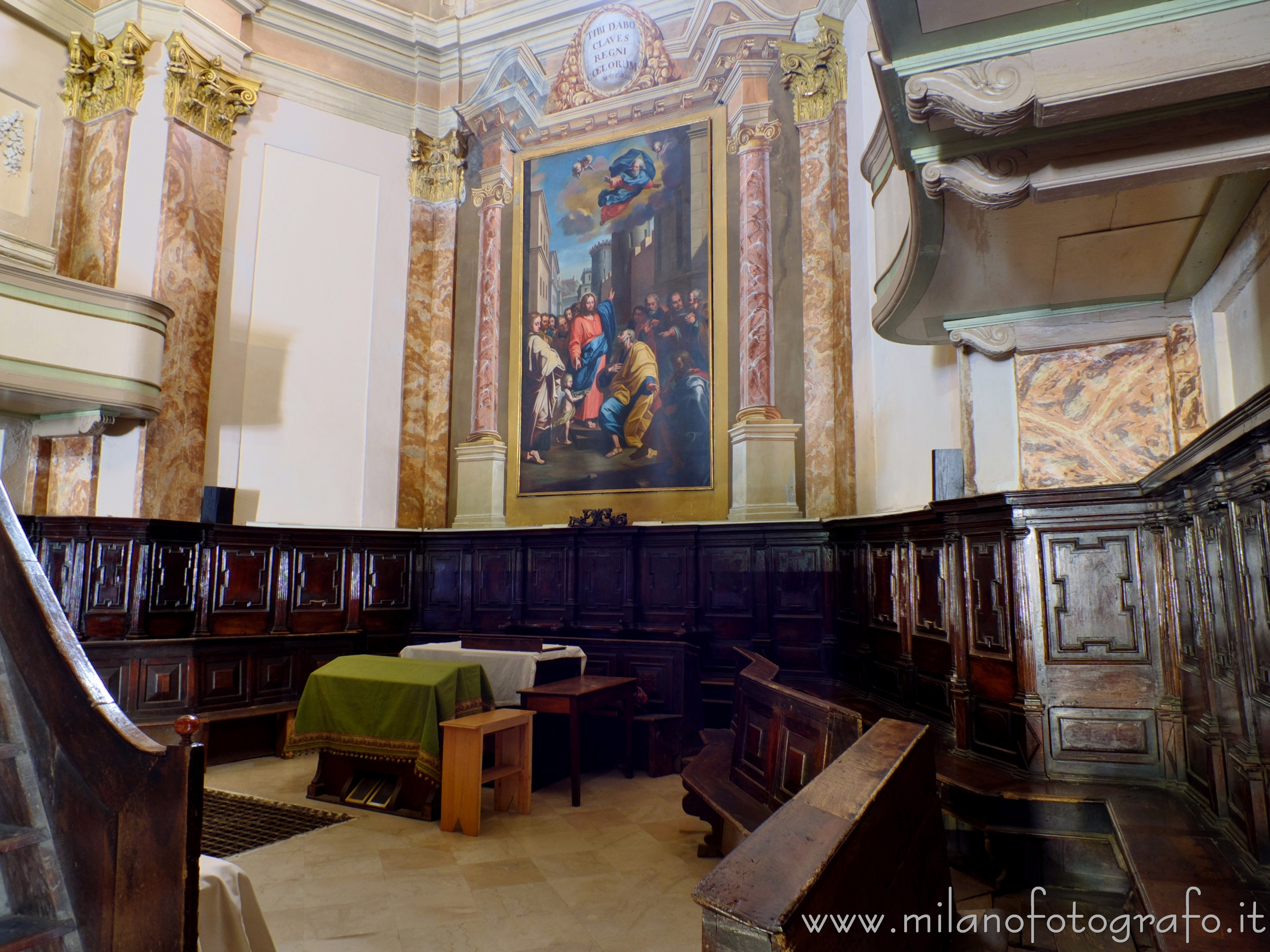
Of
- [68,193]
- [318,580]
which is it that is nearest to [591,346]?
[318,580]

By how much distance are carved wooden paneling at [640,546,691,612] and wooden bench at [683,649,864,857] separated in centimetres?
336

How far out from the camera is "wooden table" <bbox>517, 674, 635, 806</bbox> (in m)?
5.88

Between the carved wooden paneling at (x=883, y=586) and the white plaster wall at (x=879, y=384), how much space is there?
505 mm

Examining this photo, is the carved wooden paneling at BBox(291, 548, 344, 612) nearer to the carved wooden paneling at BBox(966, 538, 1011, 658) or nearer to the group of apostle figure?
the group of apostle figure

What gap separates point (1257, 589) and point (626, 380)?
25.2 feet

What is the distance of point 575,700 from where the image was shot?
232 inches

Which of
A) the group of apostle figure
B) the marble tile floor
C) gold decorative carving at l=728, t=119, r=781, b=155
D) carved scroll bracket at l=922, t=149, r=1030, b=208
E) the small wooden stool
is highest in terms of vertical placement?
gold decorative carving at l=728, t=119, r=781, b=155

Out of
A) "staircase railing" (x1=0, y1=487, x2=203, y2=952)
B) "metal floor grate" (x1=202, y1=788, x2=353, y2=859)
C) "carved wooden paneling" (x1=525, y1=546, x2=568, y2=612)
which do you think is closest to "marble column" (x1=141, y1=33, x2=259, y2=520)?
"carved wooden paneling" (x1=525, y1=546, x2=568, y2=612)

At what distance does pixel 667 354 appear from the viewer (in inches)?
389

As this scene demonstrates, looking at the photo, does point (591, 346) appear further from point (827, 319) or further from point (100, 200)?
point (100, 200)

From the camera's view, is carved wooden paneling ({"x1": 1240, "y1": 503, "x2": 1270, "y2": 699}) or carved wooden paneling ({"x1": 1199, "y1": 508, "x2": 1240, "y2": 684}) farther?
carved wooden paneling ({"x1": 1199, "y1": 508, "x2": 1240, "y2": 684})

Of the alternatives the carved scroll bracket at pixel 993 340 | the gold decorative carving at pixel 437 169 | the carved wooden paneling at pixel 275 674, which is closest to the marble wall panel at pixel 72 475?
the carved wooden paneling at pixel 275 674

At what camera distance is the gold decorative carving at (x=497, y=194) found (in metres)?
11.2

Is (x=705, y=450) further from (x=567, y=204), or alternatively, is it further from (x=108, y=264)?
(x=108, y=264)
